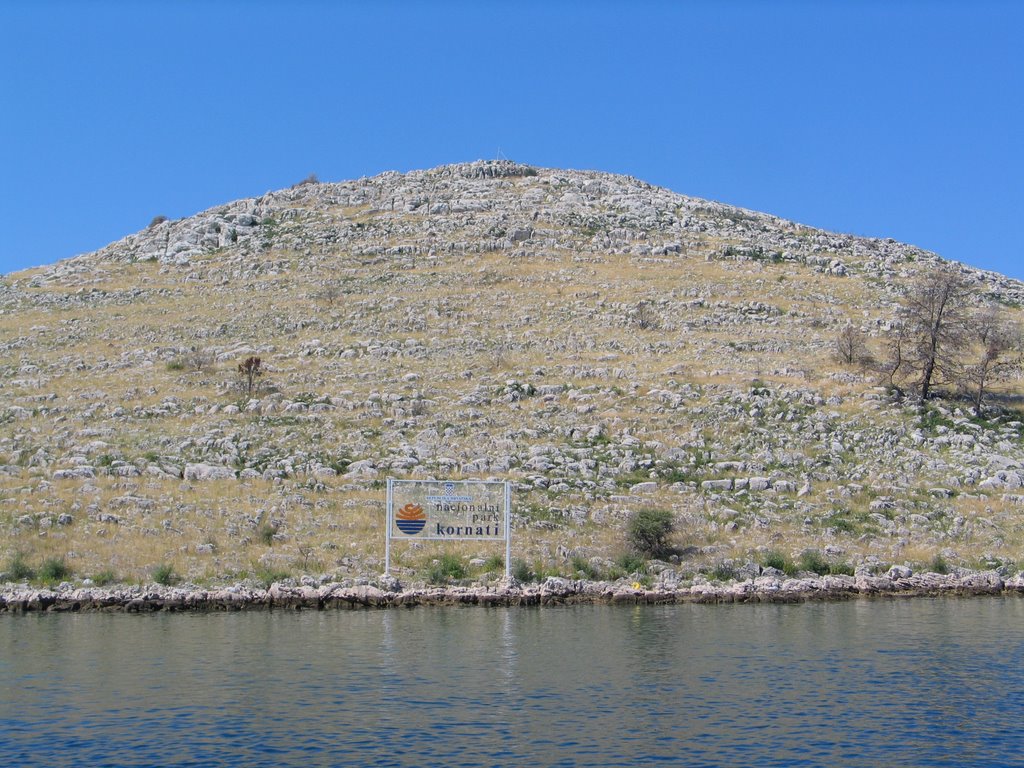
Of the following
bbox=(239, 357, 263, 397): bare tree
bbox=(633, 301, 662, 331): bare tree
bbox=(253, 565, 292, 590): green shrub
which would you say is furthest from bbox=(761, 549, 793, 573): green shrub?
bbox=(239, 357, 263, 397): bare tree

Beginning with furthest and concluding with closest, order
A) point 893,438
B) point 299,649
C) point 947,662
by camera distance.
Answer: point 893,438
point 299,649
point 947,662

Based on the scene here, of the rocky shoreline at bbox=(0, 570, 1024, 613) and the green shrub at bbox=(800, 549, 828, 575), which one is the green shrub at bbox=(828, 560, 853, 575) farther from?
the rocky shoreline at bbox=(0, 570, 1024, 613)

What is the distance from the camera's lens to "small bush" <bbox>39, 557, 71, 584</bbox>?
107ft

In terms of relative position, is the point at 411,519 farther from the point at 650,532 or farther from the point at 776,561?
the point at 776,561

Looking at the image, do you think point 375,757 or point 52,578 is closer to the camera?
point 375,757

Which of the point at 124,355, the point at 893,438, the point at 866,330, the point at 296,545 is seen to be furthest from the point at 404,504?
the point at 866,330

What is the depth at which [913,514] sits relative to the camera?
38906mm

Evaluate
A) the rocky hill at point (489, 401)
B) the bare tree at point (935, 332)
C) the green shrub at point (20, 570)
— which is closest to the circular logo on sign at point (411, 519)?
the rocky hill at point (489, 401)

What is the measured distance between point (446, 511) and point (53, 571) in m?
13.9

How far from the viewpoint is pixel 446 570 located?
3503 cm

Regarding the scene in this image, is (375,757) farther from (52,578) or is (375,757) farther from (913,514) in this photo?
(913,514)

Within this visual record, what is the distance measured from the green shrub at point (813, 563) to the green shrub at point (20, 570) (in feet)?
91.0

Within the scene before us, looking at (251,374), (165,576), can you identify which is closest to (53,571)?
(165,576)

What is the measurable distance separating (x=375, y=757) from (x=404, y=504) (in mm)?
19842
